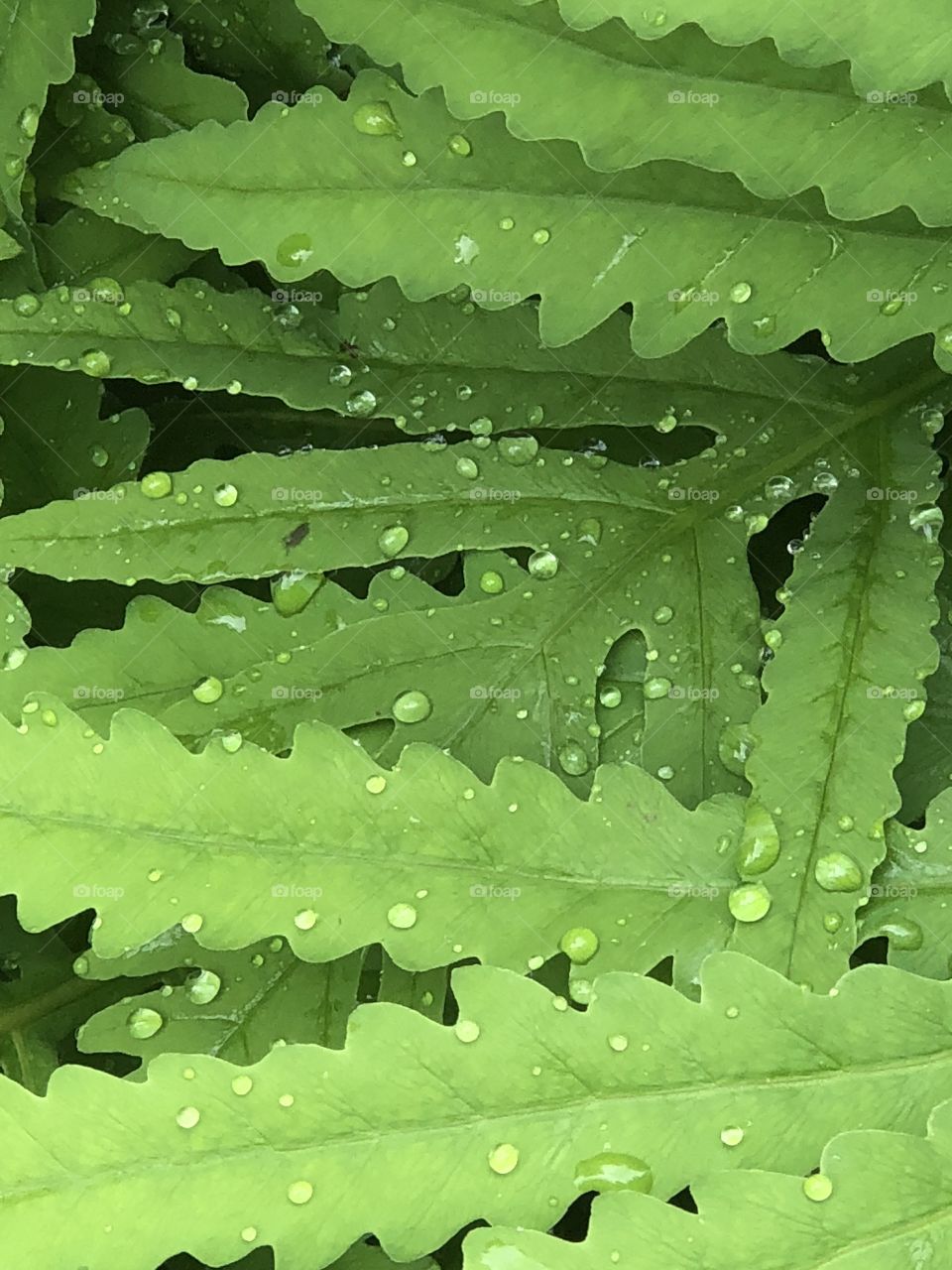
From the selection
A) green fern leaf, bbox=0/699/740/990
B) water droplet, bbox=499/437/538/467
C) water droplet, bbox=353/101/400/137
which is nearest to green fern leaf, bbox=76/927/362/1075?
green fern leaf, bbox=0/699/740/990

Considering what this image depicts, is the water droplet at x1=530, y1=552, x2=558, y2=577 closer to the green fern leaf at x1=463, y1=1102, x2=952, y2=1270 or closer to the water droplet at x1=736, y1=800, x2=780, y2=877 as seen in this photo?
the water droplet at x1=736, y1=800, x2=780, y2=877

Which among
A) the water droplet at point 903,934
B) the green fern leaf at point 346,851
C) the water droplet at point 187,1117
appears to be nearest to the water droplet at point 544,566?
the green fern leaf at point 346,851

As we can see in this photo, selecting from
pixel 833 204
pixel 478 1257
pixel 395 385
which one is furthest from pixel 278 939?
pixel 833 204

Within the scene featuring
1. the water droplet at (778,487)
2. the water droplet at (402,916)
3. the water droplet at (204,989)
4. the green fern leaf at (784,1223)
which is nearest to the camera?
the green fern leaf at (784,1223)

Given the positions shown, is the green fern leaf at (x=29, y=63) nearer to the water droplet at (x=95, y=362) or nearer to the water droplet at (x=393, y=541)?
the water droplet at (x=95, y=362)

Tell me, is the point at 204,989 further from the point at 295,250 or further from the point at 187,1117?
the point at 295,250

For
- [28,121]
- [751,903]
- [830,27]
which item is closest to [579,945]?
[751,903]

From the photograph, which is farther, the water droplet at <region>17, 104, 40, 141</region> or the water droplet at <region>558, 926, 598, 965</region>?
the water droplet at <region>17, 104, 40, 141</region>
